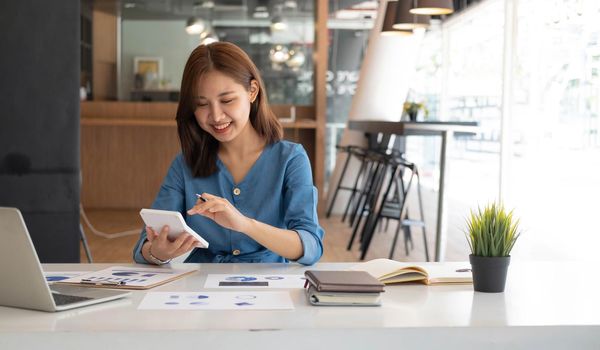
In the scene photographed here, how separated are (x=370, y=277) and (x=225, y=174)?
772 millimetres

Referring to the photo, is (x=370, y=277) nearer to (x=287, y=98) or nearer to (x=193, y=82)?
(x=193, y=82)

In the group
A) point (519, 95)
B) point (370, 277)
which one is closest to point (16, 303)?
point (370, 277)

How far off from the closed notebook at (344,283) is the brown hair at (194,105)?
2.46ft

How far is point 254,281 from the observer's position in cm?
190

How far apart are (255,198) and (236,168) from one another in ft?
0.36

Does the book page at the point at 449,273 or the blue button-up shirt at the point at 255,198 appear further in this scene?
the blue button-up shirt at the point at 255,198

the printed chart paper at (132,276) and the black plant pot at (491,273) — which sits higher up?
the black plant pot at (491,273)

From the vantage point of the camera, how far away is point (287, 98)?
9.48 metres

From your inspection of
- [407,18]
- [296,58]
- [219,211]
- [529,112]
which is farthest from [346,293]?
[296,58]

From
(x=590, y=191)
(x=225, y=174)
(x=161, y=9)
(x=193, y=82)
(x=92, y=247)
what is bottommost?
(x=92, y=247)

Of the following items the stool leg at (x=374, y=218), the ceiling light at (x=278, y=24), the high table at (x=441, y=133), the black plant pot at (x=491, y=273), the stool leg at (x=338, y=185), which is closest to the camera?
the black plant pot at (x=491, y=273)

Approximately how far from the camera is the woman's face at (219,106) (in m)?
2.26

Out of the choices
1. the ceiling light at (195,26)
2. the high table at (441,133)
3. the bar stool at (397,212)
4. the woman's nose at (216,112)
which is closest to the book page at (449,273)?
the woman's nose at (216,112)

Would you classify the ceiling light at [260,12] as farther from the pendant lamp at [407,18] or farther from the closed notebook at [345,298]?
the closed notebook at [345,298]
